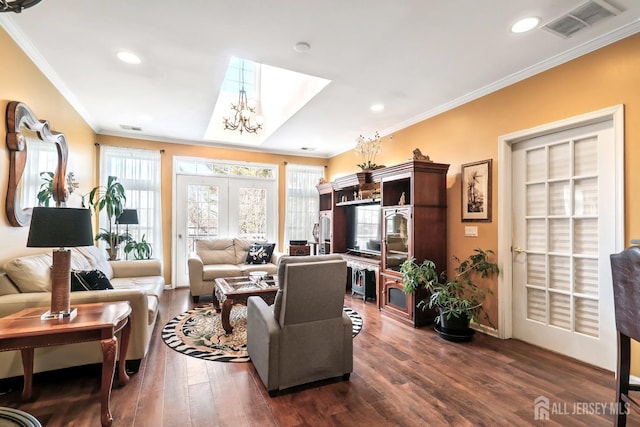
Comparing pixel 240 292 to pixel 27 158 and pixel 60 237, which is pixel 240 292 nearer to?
pixel 60 237

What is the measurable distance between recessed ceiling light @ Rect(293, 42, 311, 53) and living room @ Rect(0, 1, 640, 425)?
7.08ft

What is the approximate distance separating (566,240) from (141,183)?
603 cm

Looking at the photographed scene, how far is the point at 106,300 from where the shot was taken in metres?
2.35

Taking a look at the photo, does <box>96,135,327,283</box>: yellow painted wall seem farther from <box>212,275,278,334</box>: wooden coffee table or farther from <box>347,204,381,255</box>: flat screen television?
<box>212,275,278,334</box>: wooden coffee table

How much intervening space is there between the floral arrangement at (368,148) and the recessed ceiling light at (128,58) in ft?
10.3

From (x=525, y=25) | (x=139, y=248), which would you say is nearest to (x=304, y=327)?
(x=525, y=25)

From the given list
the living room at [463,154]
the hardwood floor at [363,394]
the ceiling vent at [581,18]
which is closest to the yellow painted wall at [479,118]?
the living room at [463,154]

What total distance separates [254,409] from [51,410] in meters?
1.30

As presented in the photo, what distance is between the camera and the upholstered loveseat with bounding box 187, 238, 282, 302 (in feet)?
15.0

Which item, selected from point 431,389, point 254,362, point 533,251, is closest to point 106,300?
point 254,362

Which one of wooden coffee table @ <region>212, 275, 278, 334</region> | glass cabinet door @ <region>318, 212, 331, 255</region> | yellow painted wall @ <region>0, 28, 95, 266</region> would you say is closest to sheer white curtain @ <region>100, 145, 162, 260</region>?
yellow painted wall @ <region>0, 28, 95, 266</region>

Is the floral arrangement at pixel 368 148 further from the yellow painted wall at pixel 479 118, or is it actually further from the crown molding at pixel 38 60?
the crown molding at pixel 38 60

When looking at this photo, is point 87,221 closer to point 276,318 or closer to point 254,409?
point 276,318

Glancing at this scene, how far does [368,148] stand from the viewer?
5195 millimetres
